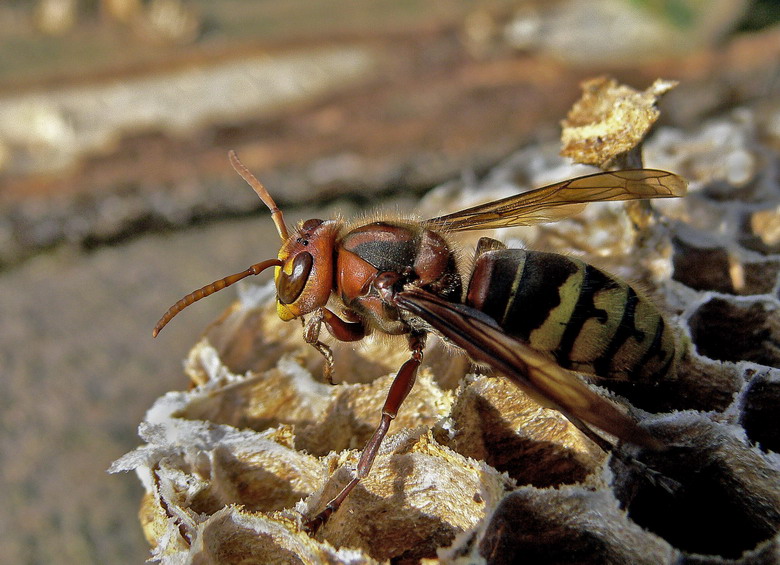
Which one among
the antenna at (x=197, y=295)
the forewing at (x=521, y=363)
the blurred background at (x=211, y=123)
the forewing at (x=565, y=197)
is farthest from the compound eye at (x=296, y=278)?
the blurred background at (x=211, y=123)

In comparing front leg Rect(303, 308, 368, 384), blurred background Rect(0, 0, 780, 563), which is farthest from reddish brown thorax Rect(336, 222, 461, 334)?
blurred background Rect(0, 0, 780, 563)

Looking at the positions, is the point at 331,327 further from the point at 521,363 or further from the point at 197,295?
the point at 521,363

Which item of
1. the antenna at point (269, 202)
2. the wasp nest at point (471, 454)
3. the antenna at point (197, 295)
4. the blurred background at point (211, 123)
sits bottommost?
the wasp nest at point (471, 454)

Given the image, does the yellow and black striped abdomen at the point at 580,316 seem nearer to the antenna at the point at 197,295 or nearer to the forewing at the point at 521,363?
the forewing at the point at 521,363

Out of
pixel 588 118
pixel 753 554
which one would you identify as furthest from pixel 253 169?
pixel 753 554

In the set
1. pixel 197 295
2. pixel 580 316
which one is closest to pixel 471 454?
pixel 580 316
